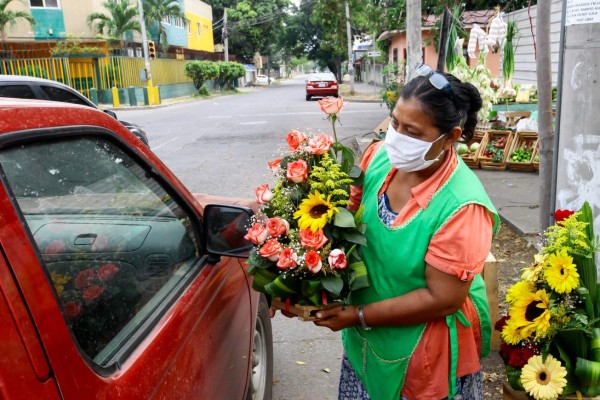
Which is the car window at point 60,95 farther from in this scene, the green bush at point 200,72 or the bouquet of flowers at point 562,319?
the green bush at point 200,72

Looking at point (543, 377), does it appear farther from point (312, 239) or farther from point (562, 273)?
point (312, 239)

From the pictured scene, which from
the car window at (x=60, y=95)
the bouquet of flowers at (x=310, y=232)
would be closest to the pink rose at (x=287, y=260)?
the bouquet of flowers at (x=310, y=232)

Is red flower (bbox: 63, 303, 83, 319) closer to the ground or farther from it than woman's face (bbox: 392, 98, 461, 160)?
closer to the ground

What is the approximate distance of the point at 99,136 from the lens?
1.62 meters

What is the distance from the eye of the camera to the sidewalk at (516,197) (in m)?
5.81

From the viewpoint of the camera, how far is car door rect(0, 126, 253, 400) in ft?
3.84

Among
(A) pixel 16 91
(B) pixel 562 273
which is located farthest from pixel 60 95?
(B) pixel 562 273

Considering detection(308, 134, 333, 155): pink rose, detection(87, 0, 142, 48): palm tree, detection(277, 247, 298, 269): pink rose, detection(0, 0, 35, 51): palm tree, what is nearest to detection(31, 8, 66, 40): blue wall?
detection(0, 0, 35, 51): palm tree

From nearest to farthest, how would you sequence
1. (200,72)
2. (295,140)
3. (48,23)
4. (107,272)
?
(107,272)
(295,140)
(48,23)
(200,72)

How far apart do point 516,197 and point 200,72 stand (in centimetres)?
3304

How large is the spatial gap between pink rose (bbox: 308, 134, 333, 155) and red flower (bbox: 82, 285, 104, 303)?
2.64 ft

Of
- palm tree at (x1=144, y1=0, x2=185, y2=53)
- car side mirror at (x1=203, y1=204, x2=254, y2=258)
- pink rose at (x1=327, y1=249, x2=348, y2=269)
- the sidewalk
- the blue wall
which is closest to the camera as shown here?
pink rose at (x1=327, y1=249, x2=348, y2=269)

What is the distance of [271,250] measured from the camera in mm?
1720

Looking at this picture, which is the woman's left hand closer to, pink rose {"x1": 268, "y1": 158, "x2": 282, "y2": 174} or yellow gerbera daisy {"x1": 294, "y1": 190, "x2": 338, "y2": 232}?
yellow gerbera daisy {"x1": 294, "y1": 190, "x2": 338, "y2": 232}
